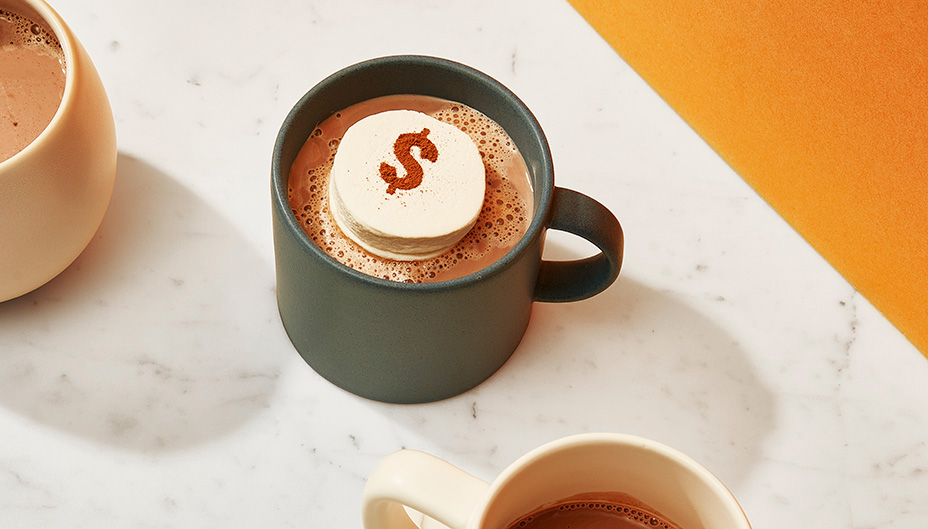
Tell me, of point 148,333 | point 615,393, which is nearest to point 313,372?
point 148,333

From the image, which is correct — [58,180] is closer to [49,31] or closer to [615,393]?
[49,31]

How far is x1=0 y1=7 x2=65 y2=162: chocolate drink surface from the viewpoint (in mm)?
672

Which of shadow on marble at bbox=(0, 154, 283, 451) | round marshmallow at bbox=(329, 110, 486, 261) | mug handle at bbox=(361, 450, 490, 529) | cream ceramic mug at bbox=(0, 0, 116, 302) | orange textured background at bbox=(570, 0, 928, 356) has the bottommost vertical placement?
shadow on marble at bbox=(0, 154, 283, 451)

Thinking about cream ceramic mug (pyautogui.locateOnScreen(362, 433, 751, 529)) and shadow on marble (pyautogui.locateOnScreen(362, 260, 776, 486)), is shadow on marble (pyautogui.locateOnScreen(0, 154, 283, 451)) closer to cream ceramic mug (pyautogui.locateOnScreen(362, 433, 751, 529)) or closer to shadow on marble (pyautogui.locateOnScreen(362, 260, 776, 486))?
shadow on marble (pyautogui.locateOnScreen(362, 260, 776, 486))

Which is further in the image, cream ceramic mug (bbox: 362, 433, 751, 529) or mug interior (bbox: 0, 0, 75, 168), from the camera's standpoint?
mug interior (bbox: 0, 0, 75, 168)

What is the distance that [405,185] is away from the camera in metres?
0.64

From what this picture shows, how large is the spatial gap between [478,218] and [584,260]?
3.4 inches

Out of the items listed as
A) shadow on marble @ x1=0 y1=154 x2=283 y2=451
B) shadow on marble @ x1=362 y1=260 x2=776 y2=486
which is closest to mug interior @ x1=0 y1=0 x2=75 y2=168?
shadow on marble @ x1=0 y1=154 x2=283 y2=451

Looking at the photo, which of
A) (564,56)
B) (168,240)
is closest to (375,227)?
(168,240)

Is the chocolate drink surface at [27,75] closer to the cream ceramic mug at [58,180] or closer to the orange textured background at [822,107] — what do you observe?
the cream ceramic mug at [58,180]

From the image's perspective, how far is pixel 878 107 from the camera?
2.26 feet

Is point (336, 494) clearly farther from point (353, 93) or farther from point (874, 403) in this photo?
point (874, 403)

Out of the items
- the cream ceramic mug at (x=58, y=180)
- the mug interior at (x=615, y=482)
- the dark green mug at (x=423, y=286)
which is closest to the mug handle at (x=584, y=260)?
the dark green mug at (x=423, y=286)

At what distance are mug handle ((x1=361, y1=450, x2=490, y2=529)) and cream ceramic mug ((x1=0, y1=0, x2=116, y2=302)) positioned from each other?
0.31 metres
